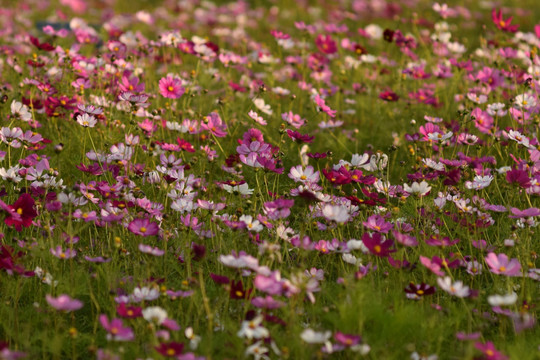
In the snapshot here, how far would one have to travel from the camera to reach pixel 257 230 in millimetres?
2193

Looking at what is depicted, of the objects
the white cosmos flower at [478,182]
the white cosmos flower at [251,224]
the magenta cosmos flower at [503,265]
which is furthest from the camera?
the white cosmos flower at [478,182]

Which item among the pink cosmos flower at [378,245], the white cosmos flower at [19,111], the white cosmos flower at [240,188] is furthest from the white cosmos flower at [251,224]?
the white cosmos flower at [19,111]

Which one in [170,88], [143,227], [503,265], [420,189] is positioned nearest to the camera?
[503,265]

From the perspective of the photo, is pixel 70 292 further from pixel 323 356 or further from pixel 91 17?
pixel 91 17

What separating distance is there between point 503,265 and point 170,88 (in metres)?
1.71

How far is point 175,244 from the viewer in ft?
7.61

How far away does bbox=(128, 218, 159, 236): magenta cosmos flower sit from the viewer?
2.13 meters

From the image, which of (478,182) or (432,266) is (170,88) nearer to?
→ (478,182)

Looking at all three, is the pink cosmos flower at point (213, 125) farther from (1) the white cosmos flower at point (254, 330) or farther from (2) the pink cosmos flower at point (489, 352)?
(2) the pink cosmos flower at point (489, 352)

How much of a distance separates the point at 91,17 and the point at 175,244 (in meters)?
5.37

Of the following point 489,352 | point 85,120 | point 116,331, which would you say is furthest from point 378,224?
point 85,120

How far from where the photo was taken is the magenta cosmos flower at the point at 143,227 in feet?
6.98

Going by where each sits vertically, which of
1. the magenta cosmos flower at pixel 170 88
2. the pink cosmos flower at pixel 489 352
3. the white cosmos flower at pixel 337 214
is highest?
the white cosmos flower at pixel 337 214

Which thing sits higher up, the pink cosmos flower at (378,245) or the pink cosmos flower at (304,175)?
the pink cosmos flower at (378,245)
